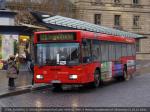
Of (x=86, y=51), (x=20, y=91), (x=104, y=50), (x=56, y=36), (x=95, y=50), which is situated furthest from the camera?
(x=104, y=50)

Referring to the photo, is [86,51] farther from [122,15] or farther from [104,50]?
[122,15]

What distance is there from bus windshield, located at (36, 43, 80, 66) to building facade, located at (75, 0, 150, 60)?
50123 millimetres

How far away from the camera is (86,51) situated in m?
22.6

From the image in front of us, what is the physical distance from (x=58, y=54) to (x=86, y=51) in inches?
54.6

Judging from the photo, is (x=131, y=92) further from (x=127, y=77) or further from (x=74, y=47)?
(x=127, y=77)

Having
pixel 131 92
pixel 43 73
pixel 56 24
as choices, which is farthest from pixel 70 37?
pixel 56 24

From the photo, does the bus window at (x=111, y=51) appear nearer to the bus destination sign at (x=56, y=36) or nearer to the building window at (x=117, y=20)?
the bus destination sign at (x=56, y=36)

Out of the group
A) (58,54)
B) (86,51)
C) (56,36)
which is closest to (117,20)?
(86,51)

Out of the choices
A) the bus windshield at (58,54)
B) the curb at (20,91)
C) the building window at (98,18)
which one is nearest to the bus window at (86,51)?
the bus windshield at (58,54)

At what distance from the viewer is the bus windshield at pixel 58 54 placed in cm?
2186

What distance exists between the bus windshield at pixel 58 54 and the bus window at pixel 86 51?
419 mm

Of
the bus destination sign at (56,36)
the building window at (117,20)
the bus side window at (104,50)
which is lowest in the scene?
the building window at (117,20)

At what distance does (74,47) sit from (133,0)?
59310 millimetres

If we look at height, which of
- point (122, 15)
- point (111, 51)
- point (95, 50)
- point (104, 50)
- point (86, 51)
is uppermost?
point (86, 51)
